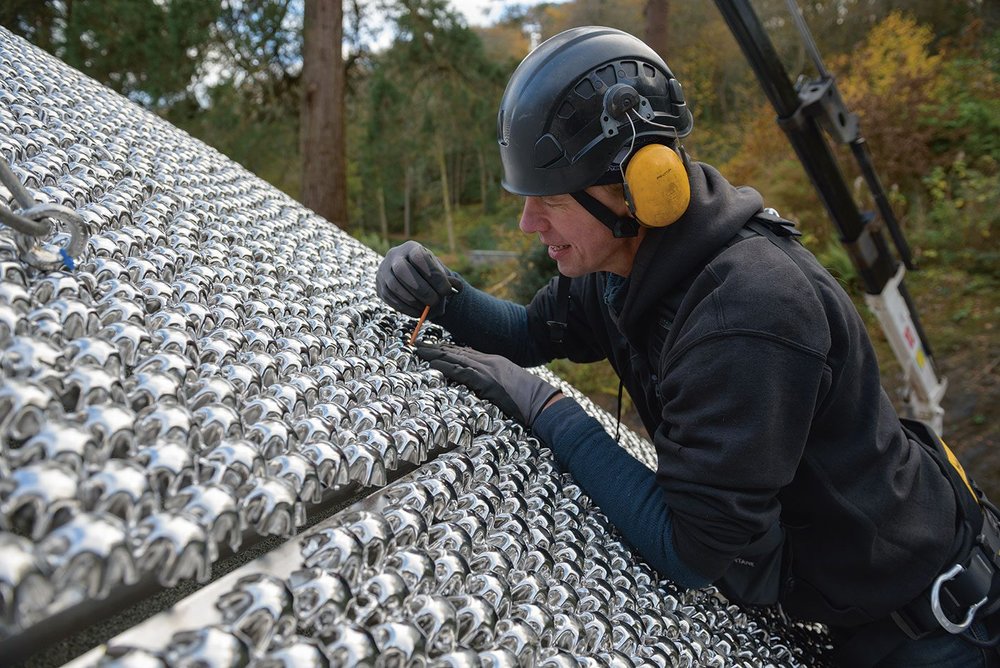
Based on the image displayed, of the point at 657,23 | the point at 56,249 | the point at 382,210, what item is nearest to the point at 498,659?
the point at 56,249

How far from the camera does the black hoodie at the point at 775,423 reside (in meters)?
1.23

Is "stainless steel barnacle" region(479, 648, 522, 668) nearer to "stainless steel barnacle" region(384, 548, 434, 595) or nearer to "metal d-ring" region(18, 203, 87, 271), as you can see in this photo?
"stainless steel barnacle" region(384, 548, 434, 595)

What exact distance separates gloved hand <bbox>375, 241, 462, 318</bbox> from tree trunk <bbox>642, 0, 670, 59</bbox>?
802cm

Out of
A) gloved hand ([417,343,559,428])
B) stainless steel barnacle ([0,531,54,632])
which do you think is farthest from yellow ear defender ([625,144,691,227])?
stainless steel barnacle ([0,531,54,632])

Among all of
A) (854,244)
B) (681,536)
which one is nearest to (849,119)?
(854,244)

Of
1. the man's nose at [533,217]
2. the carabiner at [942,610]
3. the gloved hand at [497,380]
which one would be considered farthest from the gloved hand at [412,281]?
the carabiner at [942,610]

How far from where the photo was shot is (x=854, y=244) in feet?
Result: 11.6

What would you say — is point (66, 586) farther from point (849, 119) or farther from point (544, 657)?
point (849, 119)

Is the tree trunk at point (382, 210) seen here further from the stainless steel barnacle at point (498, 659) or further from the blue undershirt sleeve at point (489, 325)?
the stainless steel barnacle at point (498, 659)

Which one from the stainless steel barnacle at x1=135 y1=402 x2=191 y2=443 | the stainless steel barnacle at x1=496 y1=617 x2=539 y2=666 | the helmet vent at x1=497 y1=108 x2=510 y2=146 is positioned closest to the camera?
the stainless steel barnacle at x1=135 y1=402 x2=191 y2=443

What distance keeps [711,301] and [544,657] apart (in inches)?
30.1

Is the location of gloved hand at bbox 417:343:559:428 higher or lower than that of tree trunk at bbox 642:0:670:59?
lower

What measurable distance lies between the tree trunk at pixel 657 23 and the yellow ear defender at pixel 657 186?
8.20 m

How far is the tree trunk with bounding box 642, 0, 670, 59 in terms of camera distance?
8633 millimetres
